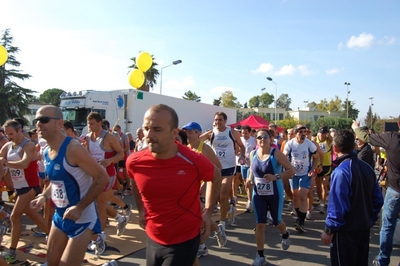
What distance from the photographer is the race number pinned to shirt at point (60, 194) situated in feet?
10.8

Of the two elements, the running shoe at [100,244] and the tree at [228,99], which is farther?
the tree at [228,99]

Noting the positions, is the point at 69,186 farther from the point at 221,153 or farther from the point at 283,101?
the point at 283,101

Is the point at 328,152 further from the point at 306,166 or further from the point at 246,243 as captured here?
the point at 246,243

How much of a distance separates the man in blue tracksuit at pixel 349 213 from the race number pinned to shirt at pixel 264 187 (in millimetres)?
1716

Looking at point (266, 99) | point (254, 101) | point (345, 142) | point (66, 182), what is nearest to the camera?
point (66, 182)

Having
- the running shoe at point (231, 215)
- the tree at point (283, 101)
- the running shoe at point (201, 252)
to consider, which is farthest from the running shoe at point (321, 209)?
the tree at point (283, 101)

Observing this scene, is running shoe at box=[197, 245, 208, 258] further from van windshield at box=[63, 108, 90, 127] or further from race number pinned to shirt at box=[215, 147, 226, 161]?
van windshield at box=[63, 108, 90, 127]

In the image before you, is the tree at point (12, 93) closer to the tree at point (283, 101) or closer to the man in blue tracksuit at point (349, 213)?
the man in blue tracksuit at point (349, 213)

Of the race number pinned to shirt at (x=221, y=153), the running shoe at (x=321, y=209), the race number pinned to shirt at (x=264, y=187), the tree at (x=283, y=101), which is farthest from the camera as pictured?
the tree at (x=283, y=101)

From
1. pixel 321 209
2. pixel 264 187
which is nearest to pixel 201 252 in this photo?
pixel 264 187

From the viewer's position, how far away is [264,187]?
5.10m

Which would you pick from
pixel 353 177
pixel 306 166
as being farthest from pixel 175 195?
pixel 306 166

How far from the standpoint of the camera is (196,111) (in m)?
23.4

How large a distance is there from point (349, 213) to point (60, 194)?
2.83 meters
